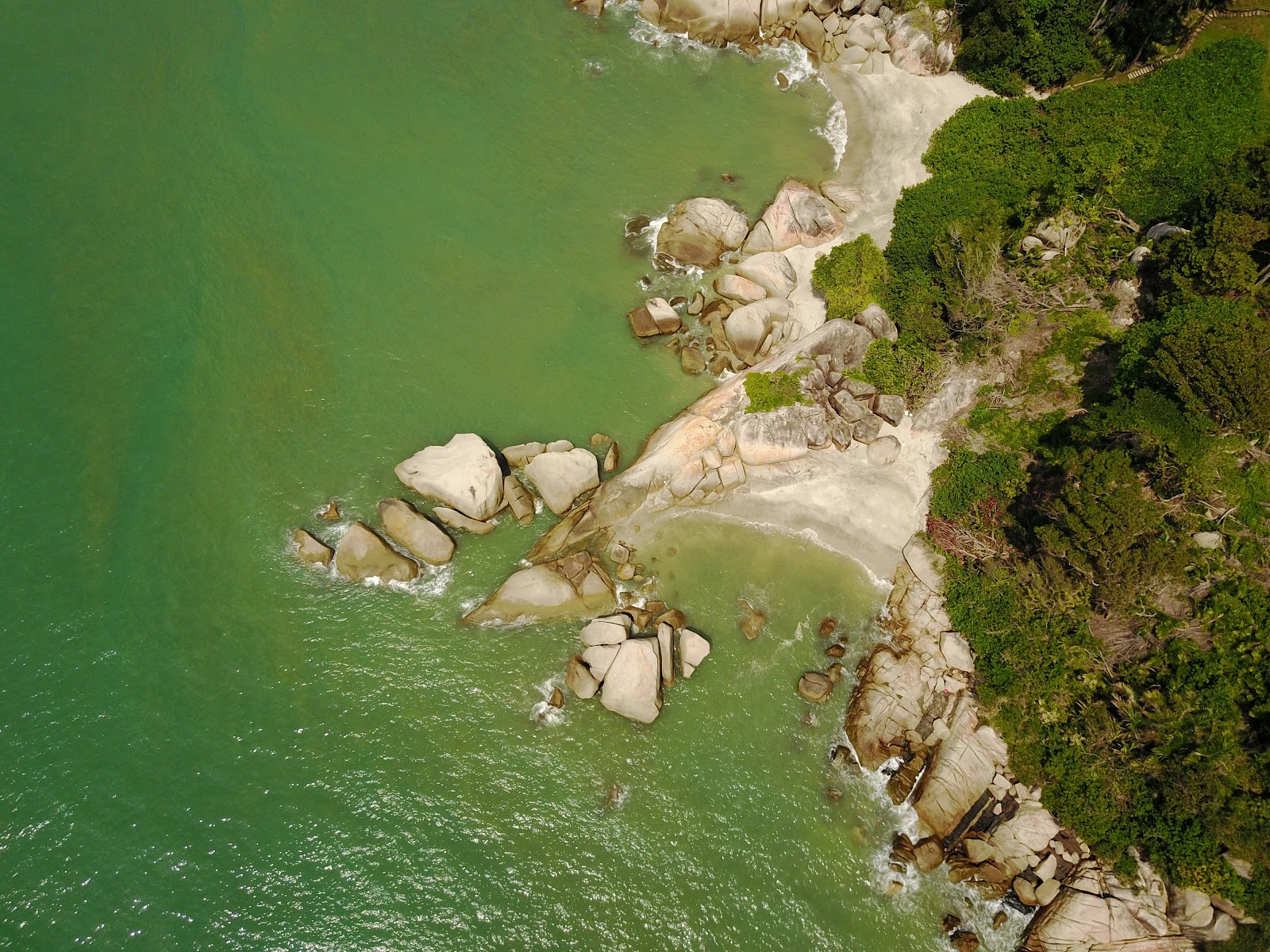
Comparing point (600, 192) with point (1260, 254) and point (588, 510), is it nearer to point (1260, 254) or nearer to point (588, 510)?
point (588, 510)

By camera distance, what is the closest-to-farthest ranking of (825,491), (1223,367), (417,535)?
(1223,367) → (417,535) → (825,491)

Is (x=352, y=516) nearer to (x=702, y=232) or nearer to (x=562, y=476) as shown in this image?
(x=562, y=476)

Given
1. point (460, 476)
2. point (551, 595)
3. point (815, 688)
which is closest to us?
point (815, 688)

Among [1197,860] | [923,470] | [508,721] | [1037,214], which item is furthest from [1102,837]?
[1037,214]

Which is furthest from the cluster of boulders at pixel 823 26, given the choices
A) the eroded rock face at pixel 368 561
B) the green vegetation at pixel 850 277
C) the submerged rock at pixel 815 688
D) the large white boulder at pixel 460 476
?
the eroded rock face at pixel 368 561

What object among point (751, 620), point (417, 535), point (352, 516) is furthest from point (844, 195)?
point (352, 516)

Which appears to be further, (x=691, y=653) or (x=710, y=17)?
(x=710, y=17)

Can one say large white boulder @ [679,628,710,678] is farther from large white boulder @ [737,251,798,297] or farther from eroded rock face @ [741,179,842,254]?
eroded rock face @ [741,179,842,254]
